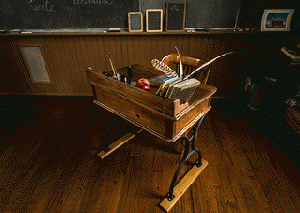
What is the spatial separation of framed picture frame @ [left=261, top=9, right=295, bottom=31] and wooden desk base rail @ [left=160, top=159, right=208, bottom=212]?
1.93m

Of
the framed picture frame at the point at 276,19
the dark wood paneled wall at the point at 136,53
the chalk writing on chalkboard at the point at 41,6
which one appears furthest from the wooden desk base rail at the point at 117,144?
the framed picture frame at the point at 276,19

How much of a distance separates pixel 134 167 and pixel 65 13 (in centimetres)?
221

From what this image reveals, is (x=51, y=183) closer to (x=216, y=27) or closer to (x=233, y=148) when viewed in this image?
(x=233, y=148)

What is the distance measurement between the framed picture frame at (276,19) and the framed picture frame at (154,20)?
130 cm

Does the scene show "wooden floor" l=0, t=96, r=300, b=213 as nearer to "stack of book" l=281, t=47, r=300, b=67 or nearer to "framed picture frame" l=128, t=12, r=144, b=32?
"stack of book" l=281, t=47, r=300, b=67

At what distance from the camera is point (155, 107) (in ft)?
3.62

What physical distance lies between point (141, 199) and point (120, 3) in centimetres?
231

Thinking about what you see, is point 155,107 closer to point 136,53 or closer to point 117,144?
point 117,144

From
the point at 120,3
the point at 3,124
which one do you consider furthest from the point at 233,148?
the point at 3,124

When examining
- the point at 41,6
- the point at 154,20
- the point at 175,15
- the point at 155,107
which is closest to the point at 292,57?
the point at 175,15

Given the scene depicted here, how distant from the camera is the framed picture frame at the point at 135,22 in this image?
242 centimetres

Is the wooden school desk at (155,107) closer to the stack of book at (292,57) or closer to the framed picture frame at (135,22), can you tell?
the framed picture frame at (135,22)

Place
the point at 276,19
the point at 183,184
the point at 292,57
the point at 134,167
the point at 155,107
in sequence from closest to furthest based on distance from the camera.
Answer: the point at 155,107, the point at 183,184, the point at 134,167, the point at 292,57, the point at 276,19

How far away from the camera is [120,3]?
243cm
